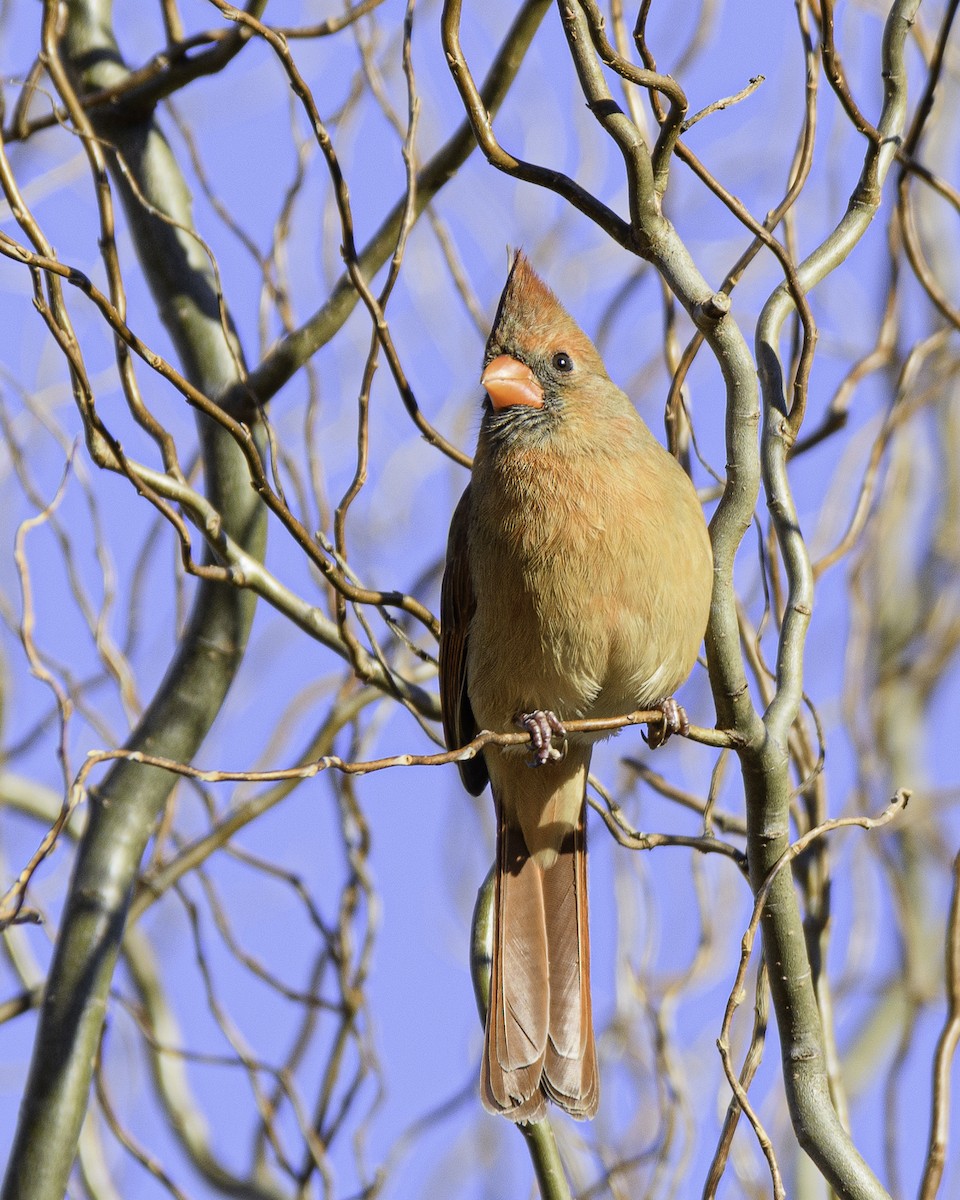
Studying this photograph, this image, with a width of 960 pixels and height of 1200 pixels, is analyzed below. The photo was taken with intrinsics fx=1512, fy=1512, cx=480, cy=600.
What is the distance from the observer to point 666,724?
3.04 metres

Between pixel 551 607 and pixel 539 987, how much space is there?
0.87 metres

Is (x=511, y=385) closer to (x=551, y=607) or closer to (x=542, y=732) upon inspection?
(x=551, y=607)

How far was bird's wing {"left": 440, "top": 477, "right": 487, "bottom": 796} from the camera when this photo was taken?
3.33 m

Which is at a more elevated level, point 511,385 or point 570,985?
point 511,385

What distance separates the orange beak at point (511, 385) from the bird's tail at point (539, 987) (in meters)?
1.01

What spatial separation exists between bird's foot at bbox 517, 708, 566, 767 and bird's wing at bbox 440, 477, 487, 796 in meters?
0.19

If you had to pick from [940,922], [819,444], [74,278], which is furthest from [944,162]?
[74,278]

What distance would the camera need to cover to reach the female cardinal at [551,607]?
9.86ft

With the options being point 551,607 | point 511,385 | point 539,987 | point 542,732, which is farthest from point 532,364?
point 539,987

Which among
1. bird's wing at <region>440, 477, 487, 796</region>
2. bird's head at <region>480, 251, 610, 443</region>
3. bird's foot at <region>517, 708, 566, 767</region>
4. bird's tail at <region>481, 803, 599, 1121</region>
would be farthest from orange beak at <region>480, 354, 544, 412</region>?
bird's tail at <region>481, 803, 599, 1121</region>

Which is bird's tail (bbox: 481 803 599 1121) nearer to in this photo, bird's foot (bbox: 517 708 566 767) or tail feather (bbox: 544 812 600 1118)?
tail feather (bbox: 544 812 600 1118)

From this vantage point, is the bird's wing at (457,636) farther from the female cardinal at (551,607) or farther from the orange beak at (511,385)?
the orange beak at (511,385)

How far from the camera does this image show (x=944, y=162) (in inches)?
273

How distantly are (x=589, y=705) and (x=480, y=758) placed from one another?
0.55m
